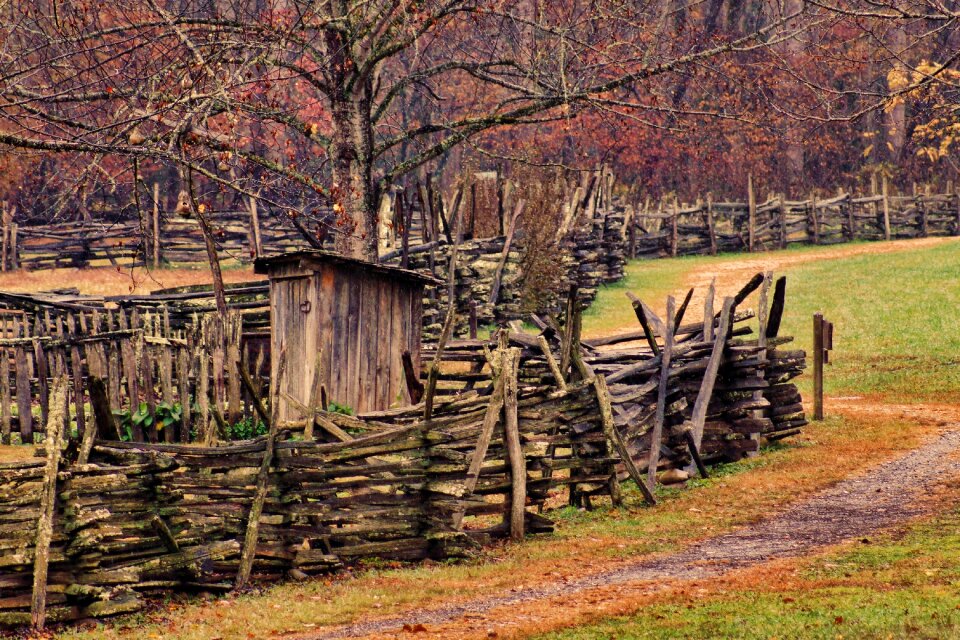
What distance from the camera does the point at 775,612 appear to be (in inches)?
308

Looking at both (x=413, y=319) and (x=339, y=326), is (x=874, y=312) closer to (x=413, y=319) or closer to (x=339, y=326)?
(x=413, y=319)

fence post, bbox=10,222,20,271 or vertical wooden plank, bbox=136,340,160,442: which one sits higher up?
fence post, bbox=10,222,20,271

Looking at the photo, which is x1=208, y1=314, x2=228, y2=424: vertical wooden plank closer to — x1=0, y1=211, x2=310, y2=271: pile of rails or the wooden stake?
the wooden stake

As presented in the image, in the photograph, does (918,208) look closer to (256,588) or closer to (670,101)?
(670,101)

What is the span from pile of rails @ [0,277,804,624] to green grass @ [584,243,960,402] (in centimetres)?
862

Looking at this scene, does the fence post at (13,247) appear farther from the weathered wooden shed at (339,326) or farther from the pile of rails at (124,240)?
the weathered wooden shed at (339,326)

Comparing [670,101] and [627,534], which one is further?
[670,101]

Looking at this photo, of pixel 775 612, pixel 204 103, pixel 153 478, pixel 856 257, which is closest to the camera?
pixel 775 612

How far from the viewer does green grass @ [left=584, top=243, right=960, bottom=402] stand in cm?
2167

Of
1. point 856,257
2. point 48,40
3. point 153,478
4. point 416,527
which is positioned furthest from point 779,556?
point 856,257

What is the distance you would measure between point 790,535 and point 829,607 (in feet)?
10.4

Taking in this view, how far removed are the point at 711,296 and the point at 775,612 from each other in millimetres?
8453

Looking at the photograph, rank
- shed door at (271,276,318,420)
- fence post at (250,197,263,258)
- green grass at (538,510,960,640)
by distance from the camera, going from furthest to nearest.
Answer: fence post at (250,197,263,258)
shed door at (271,276,318,420)
green grass at (538,510,960,640)

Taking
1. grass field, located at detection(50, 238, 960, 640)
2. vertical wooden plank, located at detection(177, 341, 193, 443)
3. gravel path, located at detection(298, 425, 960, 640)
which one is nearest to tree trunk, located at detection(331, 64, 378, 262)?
vertical wooden plank, located at detection(177, 341, 193, 443)
